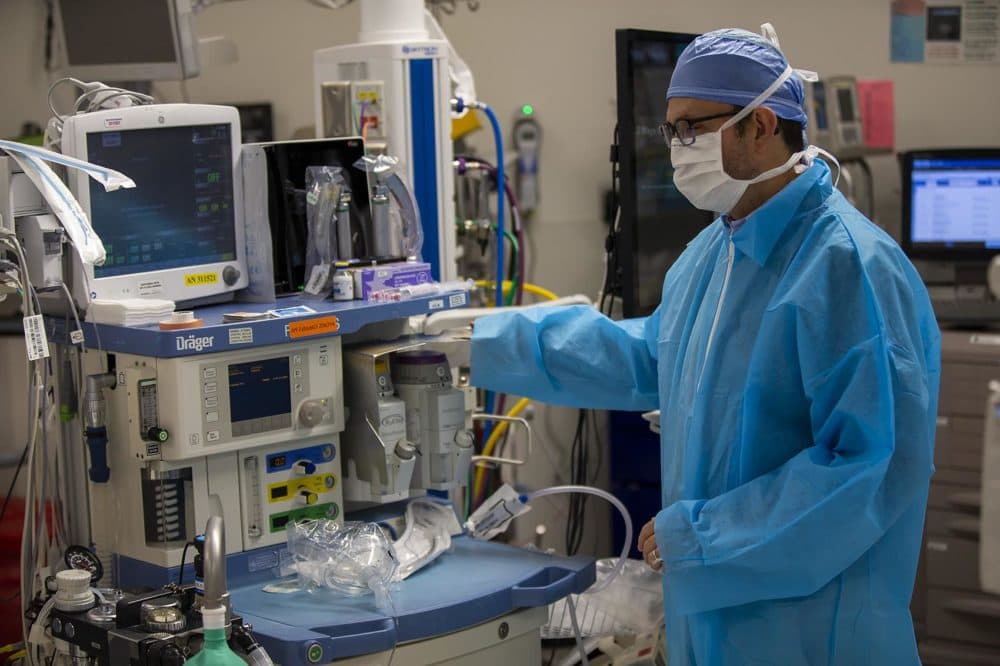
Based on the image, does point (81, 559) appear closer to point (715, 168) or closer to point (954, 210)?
point (715, 168)

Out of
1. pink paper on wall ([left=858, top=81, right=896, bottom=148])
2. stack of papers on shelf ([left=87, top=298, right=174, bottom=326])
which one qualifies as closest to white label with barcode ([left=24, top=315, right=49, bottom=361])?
stack of papers on shelf ([left=87, top=298, right=174, bottom=326])

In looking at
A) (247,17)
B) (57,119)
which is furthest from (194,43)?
(57,119)

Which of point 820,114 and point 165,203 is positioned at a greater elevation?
point 820,114

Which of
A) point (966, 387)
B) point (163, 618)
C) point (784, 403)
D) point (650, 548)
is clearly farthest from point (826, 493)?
point (966, 387)

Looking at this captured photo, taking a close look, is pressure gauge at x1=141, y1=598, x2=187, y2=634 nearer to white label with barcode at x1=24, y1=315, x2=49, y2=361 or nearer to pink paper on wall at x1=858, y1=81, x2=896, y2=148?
white label with barcode at x1=24, y1=315, x2=49, y2=361

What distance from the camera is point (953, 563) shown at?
3.63 m

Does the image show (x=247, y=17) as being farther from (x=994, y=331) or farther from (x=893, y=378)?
(x=893, y=378)

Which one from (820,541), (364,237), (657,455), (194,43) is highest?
(194,43)

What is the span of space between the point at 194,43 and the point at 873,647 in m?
2.51

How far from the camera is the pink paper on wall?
4.20 meters

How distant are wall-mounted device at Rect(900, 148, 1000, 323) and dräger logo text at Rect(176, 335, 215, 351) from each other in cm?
248

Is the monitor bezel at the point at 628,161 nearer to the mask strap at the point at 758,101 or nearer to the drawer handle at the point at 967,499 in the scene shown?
the mask strap at the point at 758,101

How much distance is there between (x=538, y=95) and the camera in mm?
Answer: 4355

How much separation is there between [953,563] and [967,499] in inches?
7.9
